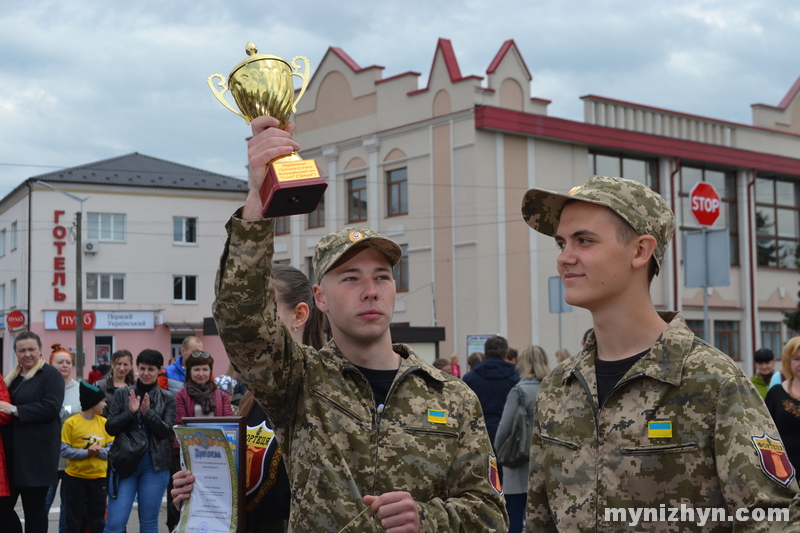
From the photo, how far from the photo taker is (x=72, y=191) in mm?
44719

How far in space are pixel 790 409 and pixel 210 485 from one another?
5.12 m

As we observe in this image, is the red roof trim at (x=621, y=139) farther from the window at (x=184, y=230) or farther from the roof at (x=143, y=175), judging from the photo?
the window at (x=184, y=230)

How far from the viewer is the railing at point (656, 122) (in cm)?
3328

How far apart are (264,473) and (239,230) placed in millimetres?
1318

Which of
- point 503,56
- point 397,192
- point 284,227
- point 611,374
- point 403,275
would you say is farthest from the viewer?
point 284,227

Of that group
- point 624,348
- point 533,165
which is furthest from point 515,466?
point 533,165

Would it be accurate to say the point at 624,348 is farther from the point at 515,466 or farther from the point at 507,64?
the point at 507,64

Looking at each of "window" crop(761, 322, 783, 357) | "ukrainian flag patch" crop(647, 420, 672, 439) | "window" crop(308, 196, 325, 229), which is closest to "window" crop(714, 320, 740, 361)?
"window" crop(761, 322, 783, 357)

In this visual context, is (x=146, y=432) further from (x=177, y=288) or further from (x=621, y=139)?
(x=177, y=288)

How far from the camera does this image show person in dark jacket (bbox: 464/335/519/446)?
32.2 feet

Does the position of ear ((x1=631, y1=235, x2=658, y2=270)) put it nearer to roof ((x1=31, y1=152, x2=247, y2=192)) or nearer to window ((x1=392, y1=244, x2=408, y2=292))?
window ((x1=392, y1=244, x2=408, y2=292))

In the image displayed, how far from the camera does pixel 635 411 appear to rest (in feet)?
8.71

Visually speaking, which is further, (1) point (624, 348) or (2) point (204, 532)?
(2) point (204, 532)

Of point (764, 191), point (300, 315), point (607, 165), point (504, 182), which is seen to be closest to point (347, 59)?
point (504, 182)
